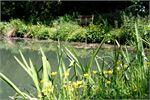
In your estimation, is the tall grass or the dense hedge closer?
the tall grass

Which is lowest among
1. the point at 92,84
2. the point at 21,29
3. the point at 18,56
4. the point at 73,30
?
the point at 18,56

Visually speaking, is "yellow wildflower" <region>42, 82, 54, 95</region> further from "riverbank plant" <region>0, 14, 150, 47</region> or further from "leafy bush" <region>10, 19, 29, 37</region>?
"leafy bush" <region>10, 19, 29, 37</region>

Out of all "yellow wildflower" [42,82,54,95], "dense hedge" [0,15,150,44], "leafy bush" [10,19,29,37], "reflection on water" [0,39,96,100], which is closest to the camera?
"yellow wildflower" [42,82,54,95]

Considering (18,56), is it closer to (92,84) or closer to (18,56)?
(18,56)

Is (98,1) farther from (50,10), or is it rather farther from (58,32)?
(58,32)

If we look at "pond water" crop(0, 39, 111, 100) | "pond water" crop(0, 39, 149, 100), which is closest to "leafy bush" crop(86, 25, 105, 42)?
"pond water" crop(0, 39, 149, 100)

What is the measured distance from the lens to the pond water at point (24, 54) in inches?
244

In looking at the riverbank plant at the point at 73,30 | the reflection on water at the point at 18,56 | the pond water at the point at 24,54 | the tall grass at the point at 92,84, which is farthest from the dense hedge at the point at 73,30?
the tall grass at the point at 92,84

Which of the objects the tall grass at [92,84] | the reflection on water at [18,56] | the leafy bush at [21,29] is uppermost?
the leafy bush at [21,29]

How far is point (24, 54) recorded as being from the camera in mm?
11680

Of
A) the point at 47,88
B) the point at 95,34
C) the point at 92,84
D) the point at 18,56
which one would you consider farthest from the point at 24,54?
the point at 47,88

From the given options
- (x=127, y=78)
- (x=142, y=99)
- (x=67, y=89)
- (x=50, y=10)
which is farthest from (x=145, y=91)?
(x=50, y=10)

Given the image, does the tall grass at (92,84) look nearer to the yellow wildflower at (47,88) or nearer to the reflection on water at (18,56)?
the yellow wildflower at (47,88)

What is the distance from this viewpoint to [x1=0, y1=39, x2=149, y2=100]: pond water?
20.3ft
